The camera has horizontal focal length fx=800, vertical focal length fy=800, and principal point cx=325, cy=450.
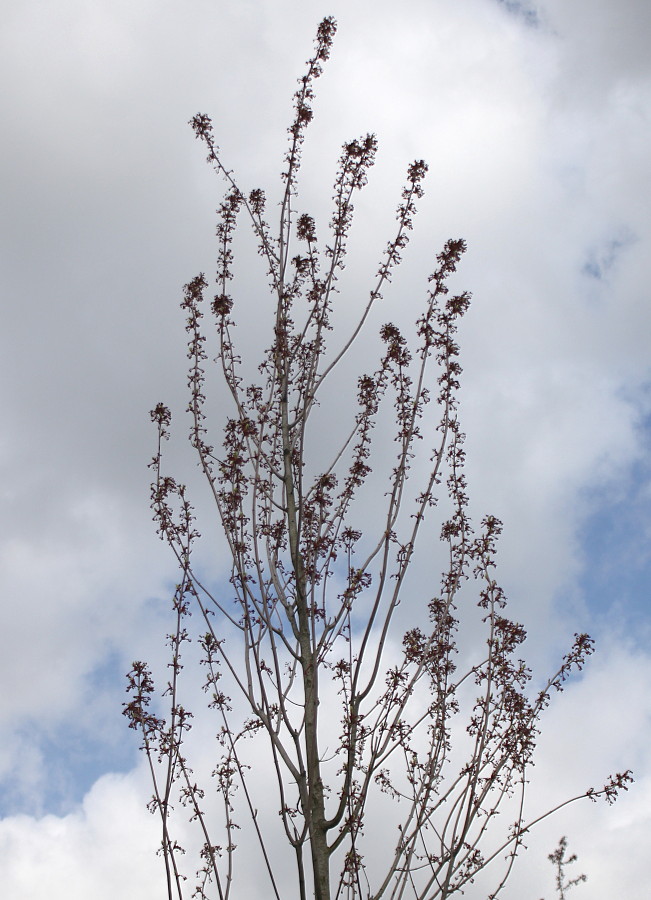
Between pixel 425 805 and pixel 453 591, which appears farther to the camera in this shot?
pixel 453 591

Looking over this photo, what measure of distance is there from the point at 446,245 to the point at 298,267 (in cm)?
129

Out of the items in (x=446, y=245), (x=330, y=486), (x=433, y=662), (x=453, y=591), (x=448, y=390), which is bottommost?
(x=433, y=662)

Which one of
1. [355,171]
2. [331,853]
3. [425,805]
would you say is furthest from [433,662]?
[355,171]

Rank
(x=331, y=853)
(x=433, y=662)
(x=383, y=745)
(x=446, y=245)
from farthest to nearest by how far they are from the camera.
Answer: (x=446, y=245)
(x=433, y=662)
(x=383, y=745)
(x=331, y=853)

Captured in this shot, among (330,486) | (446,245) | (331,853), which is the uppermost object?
(446,245)

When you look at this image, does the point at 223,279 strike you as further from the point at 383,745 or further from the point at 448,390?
the point at 383,745

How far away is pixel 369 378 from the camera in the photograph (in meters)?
6.60

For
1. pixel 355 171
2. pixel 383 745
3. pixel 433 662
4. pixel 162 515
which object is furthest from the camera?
pixel 355 171

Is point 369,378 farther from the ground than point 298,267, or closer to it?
closer to it

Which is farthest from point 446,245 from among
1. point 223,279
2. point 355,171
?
point 223,279

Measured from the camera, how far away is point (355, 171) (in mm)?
7293

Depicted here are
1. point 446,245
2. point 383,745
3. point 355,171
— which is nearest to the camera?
point 383,745

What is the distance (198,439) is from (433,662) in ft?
8.38

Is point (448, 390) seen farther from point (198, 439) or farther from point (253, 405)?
point (198, 439)
